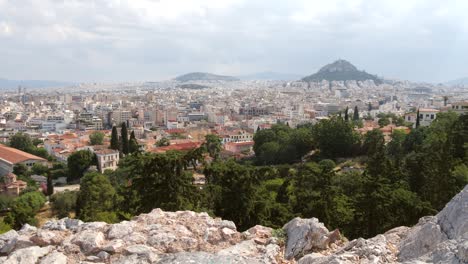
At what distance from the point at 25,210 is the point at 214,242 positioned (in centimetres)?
2398

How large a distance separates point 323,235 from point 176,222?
110 inches

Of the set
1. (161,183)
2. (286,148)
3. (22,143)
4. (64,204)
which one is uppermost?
(161,183)

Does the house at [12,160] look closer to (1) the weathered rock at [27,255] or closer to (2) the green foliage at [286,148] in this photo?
(2) the green foliage at [286,148]

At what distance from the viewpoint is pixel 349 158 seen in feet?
148

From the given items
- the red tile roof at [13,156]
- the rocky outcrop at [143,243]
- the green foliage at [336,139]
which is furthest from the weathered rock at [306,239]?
the red tile roof at [13,156]

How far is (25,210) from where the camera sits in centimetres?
2808

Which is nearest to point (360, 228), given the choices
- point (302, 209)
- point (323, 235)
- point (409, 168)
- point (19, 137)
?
point (302, 209)

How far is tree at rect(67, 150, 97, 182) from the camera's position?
4775cm

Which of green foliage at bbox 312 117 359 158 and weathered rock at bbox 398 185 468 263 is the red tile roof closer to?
green foliage at bbox 312 117 359 158

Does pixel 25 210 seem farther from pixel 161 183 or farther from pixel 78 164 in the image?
pixel 78 164

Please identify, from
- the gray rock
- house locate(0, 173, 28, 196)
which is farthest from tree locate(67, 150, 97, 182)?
the gray rock

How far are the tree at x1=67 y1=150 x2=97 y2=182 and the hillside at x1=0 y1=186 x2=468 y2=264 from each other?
40.9 m

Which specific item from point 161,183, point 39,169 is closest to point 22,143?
point 39,169

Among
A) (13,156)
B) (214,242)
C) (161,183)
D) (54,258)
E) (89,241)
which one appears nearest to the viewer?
(54,258)
